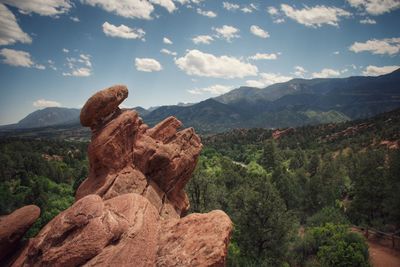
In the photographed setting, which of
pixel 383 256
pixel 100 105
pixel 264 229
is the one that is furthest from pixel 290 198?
pixel 100 105

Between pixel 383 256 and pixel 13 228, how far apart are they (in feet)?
131

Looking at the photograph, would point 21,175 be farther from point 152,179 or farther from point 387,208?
point 387,208

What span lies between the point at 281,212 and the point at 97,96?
86.0 feet

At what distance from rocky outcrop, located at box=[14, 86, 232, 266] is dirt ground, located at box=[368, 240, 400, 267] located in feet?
86.2

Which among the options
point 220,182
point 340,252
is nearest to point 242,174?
point 220,182

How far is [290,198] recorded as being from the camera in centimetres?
6431

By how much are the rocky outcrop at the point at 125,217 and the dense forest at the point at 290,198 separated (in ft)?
49.8

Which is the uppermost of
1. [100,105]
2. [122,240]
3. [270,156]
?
[100,105]

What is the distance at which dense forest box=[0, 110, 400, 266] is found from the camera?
34.9 m

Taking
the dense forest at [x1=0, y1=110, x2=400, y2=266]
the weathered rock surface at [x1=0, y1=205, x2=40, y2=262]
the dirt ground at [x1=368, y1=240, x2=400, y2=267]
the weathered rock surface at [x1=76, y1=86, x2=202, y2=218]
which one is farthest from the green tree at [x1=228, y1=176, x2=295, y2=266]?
the weathered rock surface at [x1=0, y1=205, x2=40, y2=262]

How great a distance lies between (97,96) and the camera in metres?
21.9

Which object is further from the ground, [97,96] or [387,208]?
[97,96]

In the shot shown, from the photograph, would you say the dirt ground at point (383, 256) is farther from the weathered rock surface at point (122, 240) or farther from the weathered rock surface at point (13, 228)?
the weathered rock surface at point (13, 228)

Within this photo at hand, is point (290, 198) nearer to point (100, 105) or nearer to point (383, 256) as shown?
point (383, 256)
